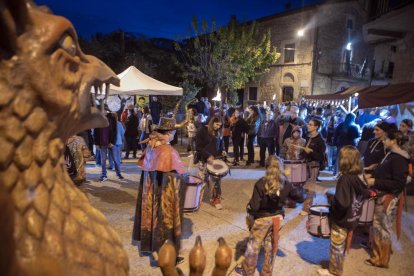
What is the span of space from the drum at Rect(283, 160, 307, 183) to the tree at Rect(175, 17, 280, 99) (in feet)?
57.7

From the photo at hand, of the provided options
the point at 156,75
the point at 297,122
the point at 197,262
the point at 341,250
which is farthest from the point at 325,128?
the point at 156,75

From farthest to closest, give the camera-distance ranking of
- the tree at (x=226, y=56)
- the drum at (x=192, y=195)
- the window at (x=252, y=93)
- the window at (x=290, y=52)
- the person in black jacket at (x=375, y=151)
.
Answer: the window at (x=252, y=93) → the window at (x=290, y=52) → the tree at (x=226, y=56) → the person in black jacket at (x=375, y=151) → the drum at (x=192, y=195)

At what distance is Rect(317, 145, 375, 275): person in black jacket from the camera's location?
3.98 meters

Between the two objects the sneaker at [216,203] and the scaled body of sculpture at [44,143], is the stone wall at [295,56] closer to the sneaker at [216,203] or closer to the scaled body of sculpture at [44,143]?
the sneaker at [216,203]

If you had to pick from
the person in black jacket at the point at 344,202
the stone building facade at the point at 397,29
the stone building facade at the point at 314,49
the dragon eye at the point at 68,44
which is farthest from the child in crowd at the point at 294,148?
the stone building facade at the point at 314,49

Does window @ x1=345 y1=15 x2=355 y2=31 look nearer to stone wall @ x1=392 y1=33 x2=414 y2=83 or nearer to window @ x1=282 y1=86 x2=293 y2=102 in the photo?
window @ x1=282 y1=86 x2=293 y2=102

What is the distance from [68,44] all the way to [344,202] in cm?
388

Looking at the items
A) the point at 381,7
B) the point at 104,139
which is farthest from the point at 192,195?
the point at 381,7

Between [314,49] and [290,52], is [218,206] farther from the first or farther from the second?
[290,52]

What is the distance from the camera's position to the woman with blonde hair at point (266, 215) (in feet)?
12.3

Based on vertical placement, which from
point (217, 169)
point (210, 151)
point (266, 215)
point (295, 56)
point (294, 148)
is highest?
point (295, 56)

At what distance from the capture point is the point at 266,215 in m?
3.78

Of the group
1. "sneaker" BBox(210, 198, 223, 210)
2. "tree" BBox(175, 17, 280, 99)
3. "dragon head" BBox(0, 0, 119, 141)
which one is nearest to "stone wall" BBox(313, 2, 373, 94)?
"tree" BBox(175, 17, 280, 99)

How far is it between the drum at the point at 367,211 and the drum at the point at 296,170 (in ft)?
6.47
